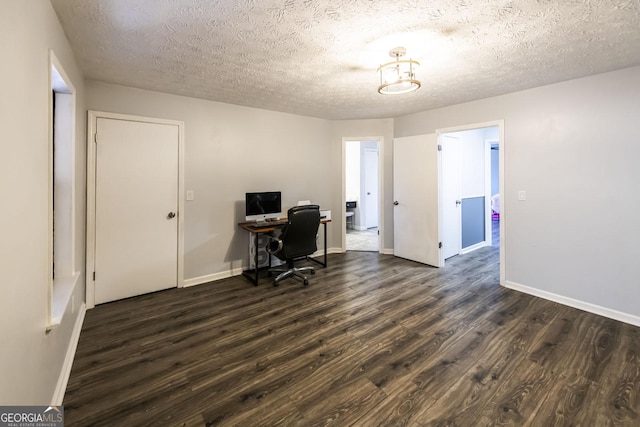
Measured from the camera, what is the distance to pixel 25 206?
1.25 m

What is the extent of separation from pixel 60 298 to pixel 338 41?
2.75m

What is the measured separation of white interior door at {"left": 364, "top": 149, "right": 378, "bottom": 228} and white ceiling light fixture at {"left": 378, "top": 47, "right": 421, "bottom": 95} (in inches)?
168

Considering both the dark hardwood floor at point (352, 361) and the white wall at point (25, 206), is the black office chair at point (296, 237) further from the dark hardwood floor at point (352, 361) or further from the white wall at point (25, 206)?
the white wall at point (25, 206)

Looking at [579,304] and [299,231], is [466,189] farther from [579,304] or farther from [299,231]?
[299,231]

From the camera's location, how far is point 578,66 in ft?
8.36

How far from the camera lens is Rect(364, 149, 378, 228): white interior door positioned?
741 cm

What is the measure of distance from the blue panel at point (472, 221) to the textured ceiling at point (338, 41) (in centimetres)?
241

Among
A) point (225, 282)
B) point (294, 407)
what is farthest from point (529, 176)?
point (225, 282)

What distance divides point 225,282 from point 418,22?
3438 mm

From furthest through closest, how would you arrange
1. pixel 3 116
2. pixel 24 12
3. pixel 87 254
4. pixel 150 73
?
pixel 87 254, pixel 150 73, pixel 24 12, pixel 3 116

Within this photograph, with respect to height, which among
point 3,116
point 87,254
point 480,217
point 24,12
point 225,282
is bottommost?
point 225,282

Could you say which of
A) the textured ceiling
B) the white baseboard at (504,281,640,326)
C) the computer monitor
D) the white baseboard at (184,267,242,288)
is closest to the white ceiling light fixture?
the textured ceiling

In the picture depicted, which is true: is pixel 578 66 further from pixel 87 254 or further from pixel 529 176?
pixel 87 254

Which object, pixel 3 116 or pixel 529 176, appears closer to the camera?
pixel 3 116
